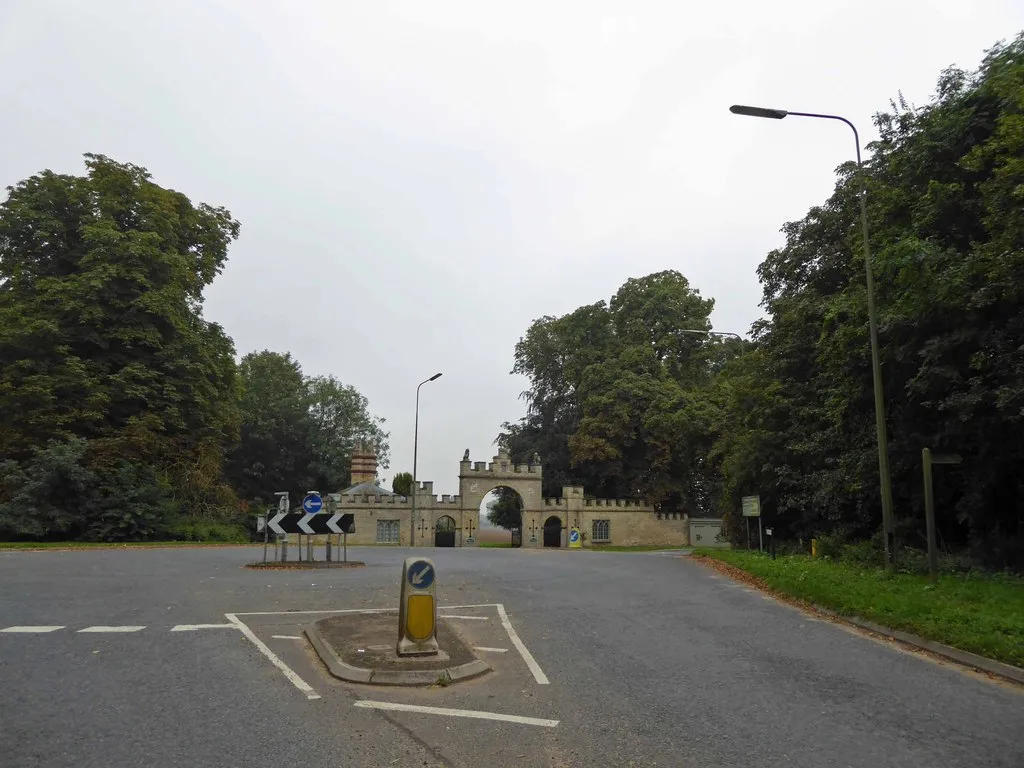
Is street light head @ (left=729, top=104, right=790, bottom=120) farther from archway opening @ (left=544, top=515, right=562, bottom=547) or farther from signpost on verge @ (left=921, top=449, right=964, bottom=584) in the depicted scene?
archway opening @ (left=544, top=515, right=562, bottom=547)

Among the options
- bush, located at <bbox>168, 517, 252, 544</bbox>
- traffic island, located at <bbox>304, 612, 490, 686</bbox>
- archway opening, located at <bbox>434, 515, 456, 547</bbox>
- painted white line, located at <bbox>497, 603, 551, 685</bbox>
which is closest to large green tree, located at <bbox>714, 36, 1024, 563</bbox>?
painted white line, located at <bbox>497, 603, 551, 685</bbox>

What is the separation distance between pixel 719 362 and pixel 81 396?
4142 centimetres

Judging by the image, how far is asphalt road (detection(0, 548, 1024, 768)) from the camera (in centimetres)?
539

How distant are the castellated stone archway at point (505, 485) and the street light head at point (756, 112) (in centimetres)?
4078

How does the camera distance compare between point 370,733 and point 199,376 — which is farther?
point 199,376

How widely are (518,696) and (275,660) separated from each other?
2938 mm

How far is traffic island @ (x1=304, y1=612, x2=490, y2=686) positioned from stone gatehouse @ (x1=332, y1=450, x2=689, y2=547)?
138 feet

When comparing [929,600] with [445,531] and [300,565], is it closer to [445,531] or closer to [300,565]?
[300,565]

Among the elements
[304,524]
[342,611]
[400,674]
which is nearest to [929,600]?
[400,674]

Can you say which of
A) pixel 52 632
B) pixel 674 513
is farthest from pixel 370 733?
pixel 674 513

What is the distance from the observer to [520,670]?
26.2ft

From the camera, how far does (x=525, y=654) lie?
Answer: 28.9ft

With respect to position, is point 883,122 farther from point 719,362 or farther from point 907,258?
point 719,362

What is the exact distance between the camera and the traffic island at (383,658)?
7.39m
